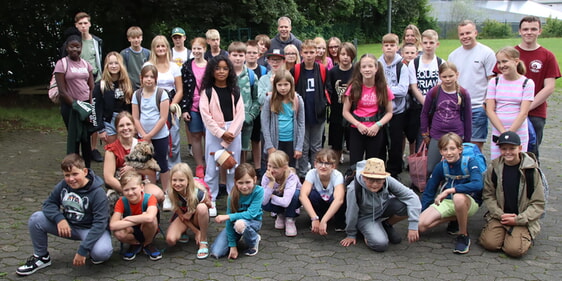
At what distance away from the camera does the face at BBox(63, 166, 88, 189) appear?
473 centimetres

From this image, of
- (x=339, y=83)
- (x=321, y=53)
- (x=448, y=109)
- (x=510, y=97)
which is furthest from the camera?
(x=321, y=53)

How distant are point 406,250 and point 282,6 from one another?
1108 cm

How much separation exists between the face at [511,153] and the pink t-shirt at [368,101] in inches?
67.0

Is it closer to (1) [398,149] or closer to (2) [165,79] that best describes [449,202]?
(1) [398,149]

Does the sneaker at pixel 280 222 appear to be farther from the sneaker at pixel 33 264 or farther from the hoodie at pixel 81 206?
the sneaker at pixel 33 264

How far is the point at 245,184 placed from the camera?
5.10 m

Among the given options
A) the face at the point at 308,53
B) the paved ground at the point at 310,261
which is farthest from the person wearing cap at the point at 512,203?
the face at the point at 308,53

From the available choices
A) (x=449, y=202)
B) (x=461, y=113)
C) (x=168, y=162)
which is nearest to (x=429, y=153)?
(x=461, y=113)

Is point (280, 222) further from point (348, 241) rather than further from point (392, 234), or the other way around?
point (392, 234)

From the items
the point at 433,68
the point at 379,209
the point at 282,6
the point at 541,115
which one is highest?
the point at 282,6

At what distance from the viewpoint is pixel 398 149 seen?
7078mm

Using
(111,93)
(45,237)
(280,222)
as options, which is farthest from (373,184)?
(111,93)

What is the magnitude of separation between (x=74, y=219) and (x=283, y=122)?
2.78m

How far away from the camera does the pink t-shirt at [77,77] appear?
7.45 meters
